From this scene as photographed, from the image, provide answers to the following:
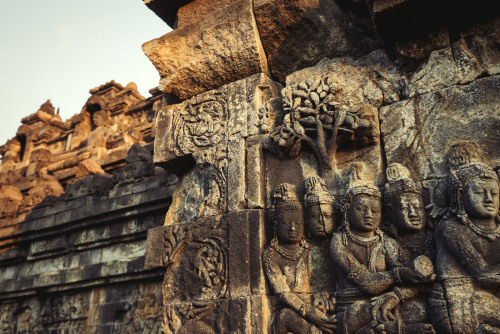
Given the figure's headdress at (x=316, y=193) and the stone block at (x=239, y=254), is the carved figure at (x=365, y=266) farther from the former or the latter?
the stone block at (x=239, y=254)

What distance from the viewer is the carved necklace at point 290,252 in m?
3.05

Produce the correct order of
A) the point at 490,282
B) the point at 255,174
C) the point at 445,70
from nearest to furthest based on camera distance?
the point at 490,282, the point at 445,70, the point at 255,174

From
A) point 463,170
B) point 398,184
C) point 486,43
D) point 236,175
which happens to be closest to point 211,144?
point 236,175

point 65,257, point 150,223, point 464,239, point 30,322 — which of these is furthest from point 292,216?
point 30,322

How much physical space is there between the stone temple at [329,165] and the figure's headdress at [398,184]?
11mm

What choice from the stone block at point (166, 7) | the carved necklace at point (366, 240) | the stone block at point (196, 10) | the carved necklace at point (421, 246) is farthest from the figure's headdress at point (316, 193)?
the stone block at point (166, 7)

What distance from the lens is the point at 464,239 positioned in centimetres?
252

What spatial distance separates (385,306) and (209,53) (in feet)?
8.54

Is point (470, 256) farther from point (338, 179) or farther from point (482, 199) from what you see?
point (338, 179)

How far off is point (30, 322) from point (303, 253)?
6.39 m

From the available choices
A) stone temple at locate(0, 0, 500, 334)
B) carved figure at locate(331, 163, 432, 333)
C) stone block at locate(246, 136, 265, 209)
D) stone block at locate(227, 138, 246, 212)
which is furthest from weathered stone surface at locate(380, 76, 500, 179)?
stone block at locate(227, 138, 246, 212)

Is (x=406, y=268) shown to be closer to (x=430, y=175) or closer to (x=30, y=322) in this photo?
(x=430, y=175)

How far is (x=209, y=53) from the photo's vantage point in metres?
3.91

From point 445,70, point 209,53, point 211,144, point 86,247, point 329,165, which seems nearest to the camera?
point 445,70
